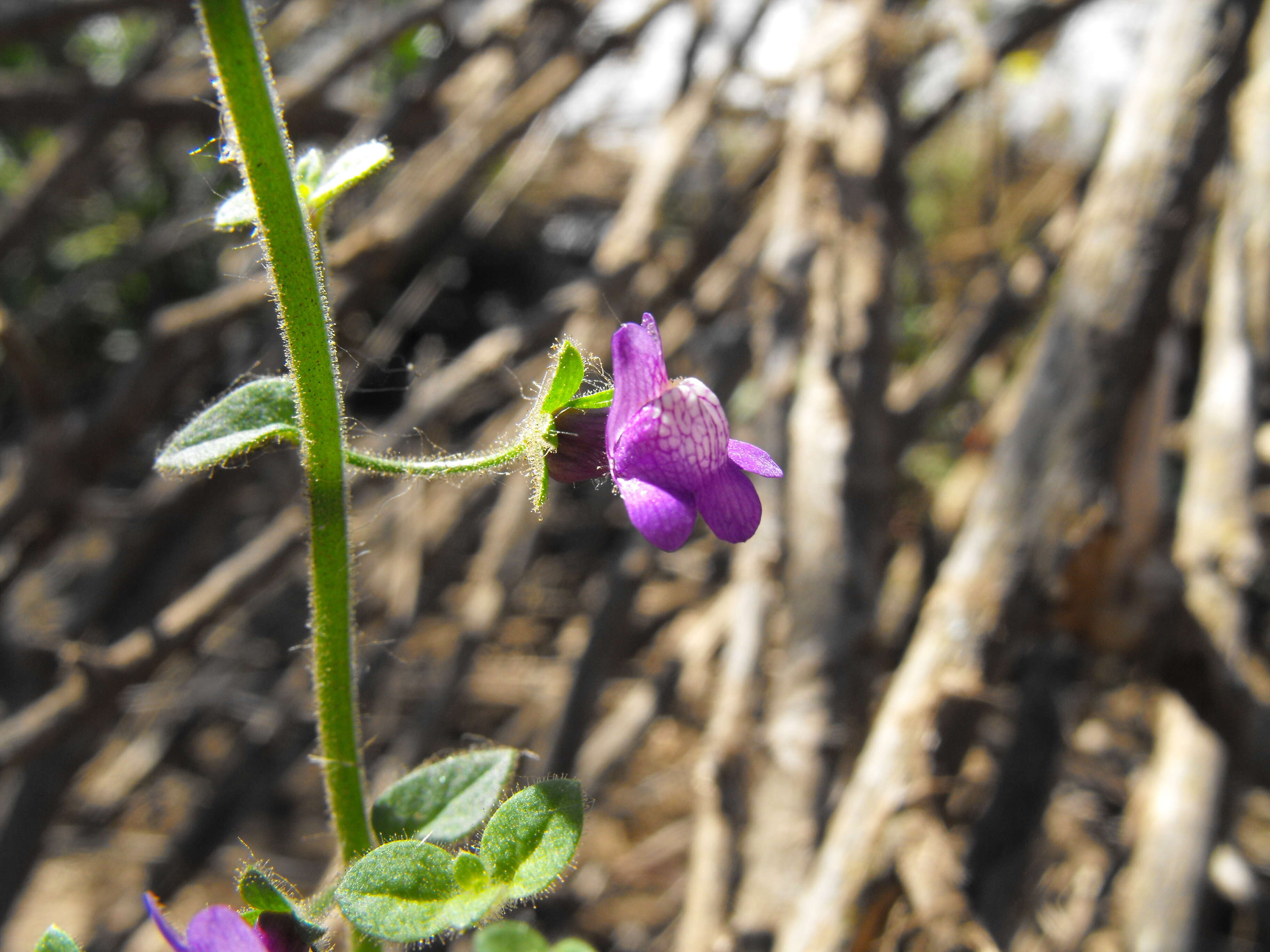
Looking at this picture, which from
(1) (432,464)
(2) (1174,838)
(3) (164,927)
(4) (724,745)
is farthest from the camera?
(2) (1174,838)

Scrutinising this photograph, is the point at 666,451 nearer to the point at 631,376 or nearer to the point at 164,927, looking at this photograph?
the point at 631,376

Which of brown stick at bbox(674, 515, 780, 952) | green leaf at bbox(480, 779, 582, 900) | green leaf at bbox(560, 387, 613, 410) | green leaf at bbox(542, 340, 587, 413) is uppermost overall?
green leaf at bbox(542, 340, 587, 413)

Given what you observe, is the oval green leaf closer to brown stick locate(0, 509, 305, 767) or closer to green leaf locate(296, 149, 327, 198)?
green leaf locate(296, 149, 327, 198)

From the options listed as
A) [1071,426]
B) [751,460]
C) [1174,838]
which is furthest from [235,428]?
[1174,838]

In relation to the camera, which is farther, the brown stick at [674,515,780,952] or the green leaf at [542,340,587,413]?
the brown stick at [674,515,780,952]

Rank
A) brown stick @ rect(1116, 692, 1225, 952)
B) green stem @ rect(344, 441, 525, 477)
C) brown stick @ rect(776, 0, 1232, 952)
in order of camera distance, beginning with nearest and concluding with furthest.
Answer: green stem @ rect(344, 441, 525, 477), brown stick @ rect(776, 0, 1232, 952), brown stick @ rect(1116, 692, 1225, 952)

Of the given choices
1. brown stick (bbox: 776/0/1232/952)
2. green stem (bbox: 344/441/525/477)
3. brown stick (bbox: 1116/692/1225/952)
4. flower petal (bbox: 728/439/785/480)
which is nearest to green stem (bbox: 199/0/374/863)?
green stem (bbox: 344/441/525/477)

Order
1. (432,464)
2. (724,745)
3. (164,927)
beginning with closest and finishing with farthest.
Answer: (164,927) < (432,464) < (724,745)
